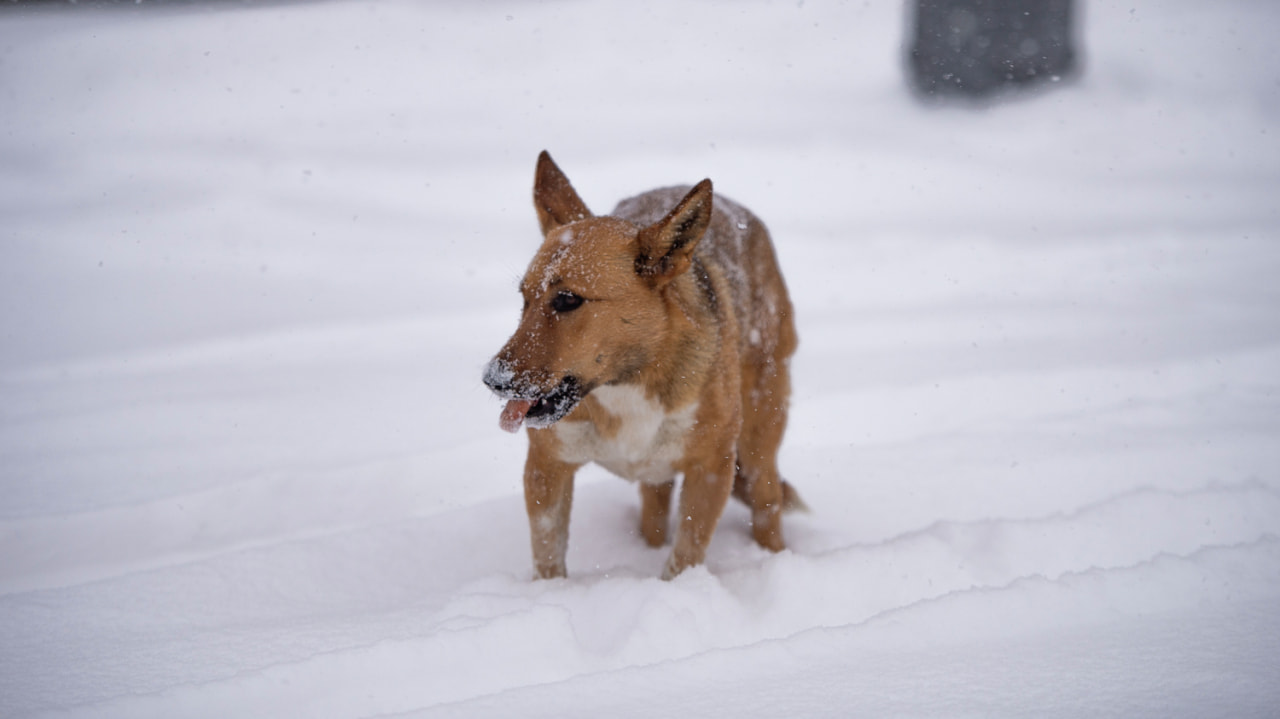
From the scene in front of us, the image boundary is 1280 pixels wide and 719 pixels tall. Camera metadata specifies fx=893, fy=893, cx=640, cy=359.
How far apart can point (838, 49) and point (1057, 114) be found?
3476 millimetres

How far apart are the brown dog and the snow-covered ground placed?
40 centimetres

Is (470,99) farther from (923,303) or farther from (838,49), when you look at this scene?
(923,303)

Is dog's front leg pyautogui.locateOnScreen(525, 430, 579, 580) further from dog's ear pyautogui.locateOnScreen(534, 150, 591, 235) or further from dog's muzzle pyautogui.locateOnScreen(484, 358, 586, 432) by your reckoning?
dog's ear pyautogui.locateOnScreen(534, 150, 591, 235)

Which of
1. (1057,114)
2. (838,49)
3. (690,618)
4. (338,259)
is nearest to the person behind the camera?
(690,618)

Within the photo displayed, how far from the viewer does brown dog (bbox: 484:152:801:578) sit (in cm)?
301

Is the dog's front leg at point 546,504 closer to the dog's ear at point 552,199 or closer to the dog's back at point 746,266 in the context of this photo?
the dog's ear at point 552,199

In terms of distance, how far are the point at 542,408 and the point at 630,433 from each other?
1.63 feet

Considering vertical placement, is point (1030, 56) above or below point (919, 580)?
above

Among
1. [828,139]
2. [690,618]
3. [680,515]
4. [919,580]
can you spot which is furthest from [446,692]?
[828,139]

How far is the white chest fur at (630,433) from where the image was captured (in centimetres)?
333

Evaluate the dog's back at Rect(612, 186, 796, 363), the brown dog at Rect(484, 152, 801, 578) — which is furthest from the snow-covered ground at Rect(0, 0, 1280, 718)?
the dog's back at Rect(612, 186, 796, 363)

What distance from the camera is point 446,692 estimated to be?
8.62 feet

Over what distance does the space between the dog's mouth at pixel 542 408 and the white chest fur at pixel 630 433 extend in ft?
1.08

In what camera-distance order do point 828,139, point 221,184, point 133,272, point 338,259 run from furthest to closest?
point 828,139
point 221,184
point 338,259
point 133,272
